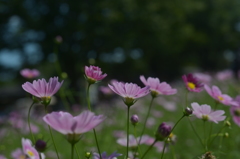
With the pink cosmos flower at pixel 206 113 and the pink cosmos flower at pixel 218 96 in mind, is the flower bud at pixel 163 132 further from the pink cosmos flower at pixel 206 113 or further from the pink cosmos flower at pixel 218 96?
the pink cosmos flower at pixel 218 96

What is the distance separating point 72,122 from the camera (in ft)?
1.93

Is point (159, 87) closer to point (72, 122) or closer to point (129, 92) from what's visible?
point (129, 92)

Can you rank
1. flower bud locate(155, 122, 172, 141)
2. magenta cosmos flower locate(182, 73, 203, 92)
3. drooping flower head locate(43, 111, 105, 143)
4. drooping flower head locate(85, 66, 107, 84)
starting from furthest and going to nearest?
magenta cosmos flower locate(182, 73, 203, 92)
drooping flower head locate(85, 66, 107, 84)
flower bud locate(155, 122, 172, 141)
drooping flower head locate(43, 111, 105, 143)

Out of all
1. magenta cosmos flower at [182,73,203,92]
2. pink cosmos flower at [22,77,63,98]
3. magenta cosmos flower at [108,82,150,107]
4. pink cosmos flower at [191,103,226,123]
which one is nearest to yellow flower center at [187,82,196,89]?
magenta cosmos flower at [182,73,203,92]

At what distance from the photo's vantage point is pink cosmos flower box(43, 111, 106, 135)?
0.58 meters

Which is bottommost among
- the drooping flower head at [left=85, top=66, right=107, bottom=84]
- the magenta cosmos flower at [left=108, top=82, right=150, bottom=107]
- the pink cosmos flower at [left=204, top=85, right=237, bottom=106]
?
the magenta cosmos flower at [left=108, top=82, right=150, bottom=107]

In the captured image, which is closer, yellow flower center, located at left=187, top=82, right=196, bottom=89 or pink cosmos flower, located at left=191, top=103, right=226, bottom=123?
pink cosmos flower, located at left=191, top=103, right=226, bottom=123

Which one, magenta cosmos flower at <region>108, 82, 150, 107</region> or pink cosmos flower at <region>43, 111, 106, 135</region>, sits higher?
magenta cosmos flower at <region>108, 82, 150, 107</region>

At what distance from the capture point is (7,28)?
14.6 metres

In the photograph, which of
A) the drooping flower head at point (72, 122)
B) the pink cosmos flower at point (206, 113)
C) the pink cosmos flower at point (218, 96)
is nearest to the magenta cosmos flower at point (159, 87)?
the pink cosmos flower at point (206, 113)

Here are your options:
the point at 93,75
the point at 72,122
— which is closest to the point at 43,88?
the point at 93,75

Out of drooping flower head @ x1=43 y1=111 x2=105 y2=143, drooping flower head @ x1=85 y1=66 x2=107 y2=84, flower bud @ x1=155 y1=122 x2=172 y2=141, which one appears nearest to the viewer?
drooping flower head @ x1=43 y1=111 x2=105 y2=143

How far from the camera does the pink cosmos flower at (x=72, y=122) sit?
0.58m

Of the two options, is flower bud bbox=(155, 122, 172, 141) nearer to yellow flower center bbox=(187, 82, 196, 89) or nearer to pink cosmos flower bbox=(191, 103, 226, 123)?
pink cosmos flower bbox=(191, 103, 226, 123)
